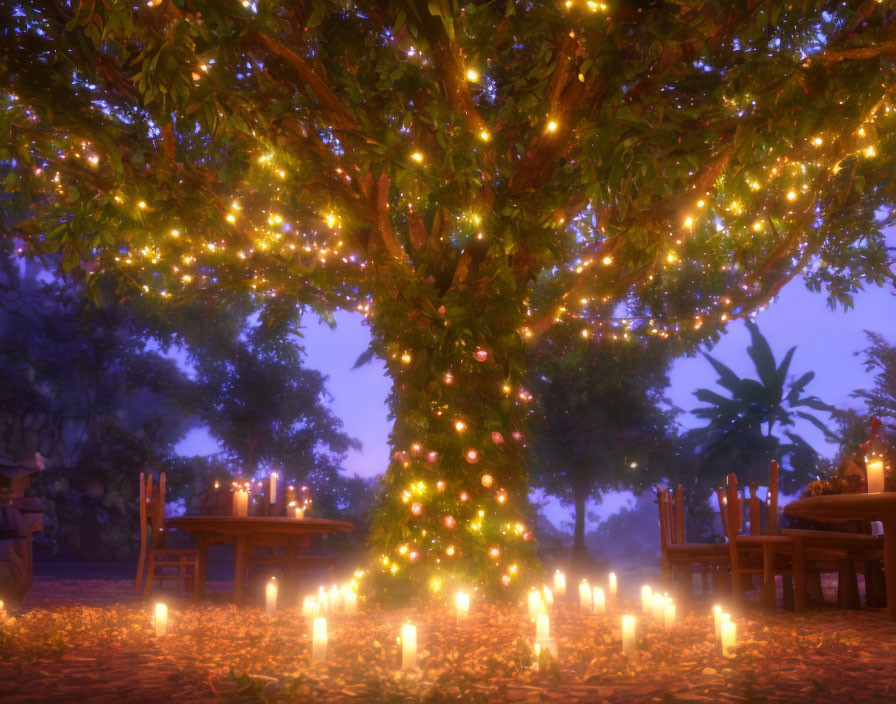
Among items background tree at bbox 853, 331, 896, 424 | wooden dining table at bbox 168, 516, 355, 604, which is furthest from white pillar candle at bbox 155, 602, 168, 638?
background tree at bbox 853, 331, 896, 424

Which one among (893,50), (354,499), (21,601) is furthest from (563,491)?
(893,50)

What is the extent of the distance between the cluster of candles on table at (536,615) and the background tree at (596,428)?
894 cm

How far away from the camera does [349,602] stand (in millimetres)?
6453

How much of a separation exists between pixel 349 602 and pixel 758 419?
26422mm

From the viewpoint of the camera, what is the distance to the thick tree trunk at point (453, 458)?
6875 mm

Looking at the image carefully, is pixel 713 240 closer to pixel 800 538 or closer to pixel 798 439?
pixel 800 538

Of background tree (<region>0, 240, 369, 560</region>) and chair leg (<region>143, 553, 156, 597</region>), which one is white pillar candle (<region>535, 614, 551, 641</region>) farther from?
background tree (<region>0, 240, 369, 560</region>)

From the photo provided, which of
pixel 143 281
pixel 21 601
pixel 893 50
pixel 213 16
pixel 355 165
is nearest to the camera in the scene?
pixel 213 16

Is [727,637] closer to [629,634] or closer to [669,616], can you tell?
[629,634]

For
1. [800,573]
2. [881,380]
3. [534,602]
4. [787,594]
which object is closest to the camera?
[534,602]

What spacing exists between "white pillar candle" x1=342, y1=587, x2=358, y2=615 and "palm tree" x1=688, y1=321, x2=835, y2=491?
23.1m

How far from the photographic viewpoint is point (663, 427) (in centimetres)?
1850

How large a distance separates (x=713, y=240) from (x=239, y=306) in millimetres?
8437

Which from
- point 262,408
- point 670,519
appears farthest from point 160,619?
point 262,408
